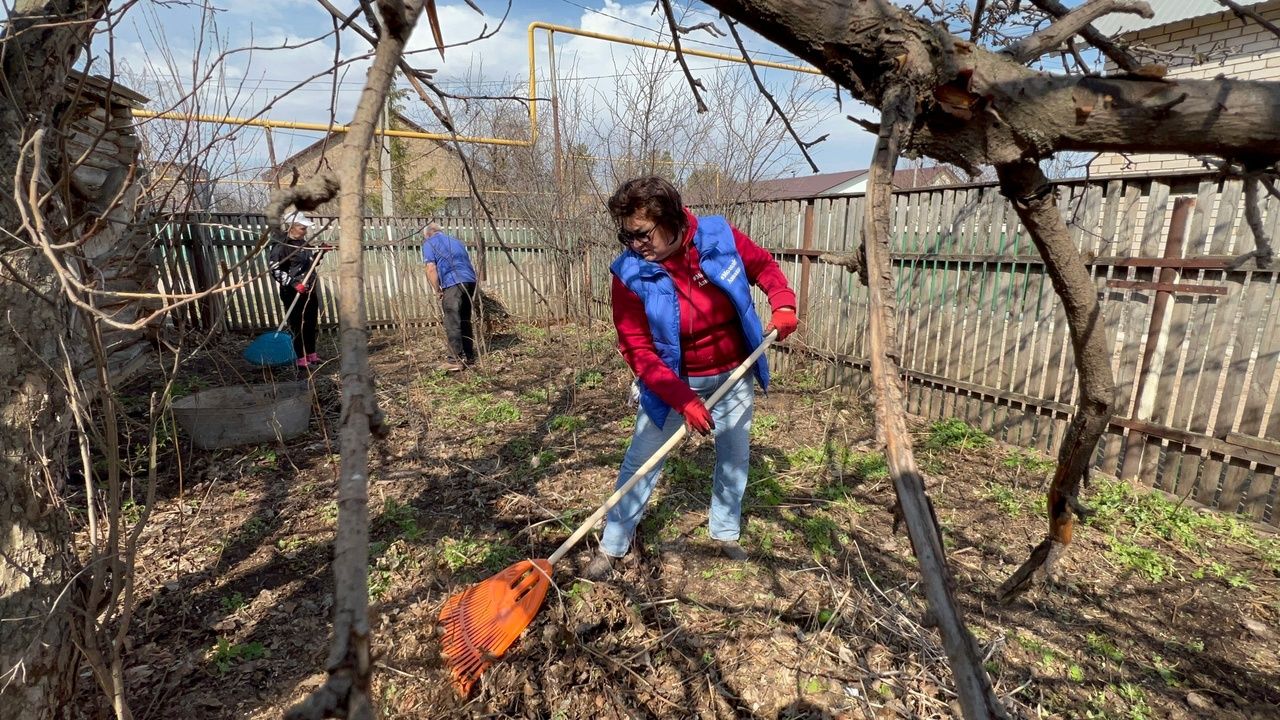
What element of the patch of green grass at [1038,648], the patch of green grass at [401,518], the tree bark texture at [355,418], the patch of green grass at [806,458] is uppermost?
the tree bark texture at [355,418]

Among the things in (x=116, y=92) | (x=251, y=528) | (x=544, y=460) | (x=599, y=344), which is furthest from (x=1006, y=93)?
(x=599, y=344)

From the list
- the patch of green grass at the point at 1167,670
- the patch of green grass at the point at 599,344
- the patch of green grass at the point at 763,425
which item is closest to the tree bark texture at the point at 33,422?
the patch of green grass at the point at 1167,670

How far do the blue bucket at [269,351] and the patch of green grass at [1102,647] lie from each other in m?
7.45

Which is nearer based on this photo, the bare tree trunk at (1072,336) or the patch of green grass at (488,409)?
the bare tree trunk at (1072,336)

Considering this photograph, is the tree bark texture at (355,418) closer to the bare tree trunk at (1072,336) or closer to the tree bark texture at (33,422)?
the bare tree trunk at (1072,336)

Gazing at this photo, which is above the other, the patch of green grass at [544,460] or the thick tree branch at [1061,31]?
the thick tree branch at [1061,31]

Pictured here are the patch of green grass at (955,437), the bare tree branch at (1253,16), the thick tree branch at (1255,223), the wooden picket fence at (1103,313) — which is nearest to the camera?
the thick tree branch at (1255,223)

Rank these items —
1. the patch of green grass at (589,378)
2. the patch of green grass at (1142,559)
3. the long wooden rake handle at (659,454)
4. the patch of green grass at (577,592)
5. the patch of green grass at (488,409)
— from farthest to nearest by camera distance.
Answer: the patch of green grass at (589,378) → the patch of green grass at (488,409) → the patch of green grass at (1142,559) → the patch of green grass at (577,592) → the long wooden rake handle at (659,454)

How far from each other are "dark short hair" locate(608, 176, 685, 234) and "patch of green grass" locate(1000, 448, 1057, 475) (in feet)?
11.8

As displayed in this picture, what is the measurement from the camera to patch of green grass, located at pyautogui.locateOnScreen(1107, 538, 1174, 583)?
3281 millimetres

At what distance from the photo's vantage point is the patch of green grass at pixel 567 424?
210 inches

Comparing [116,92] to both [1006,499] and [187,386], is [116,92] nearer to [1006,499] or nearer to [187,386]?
[187,386]

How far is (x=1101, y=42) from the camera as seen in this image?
4.83 ft

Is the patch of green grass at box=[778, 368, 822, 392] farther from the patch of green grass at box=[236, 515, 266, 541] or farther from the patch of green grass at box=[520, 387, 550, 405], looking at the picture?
the patch of green grass at box=[236, 515, 266, 541]
